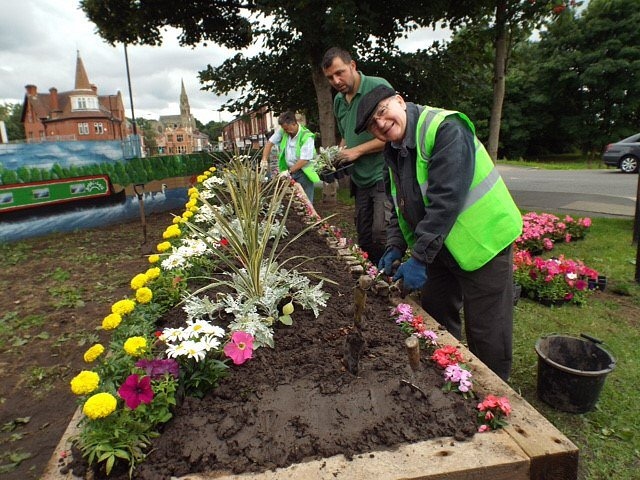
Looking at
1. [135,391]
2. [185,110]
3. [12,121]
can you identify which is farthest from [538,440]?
[185,110]

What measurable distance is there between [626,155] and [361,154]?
639 inches

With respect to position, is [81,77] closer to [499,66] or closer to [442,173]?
[499,66]

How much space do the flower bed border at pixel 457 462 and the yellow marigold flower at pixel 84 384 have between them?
0.21 metres

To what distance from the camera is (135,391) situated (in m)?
1.42

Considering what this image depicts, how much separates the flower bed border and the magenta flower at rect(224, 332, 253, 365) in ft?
1.73

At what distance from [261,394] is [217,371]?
228 mm

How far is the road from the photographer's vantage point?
822 centimetres

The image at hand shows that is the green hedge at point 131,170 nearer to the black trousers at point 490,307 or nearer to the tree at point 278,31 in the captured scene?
the tree at point 278,31

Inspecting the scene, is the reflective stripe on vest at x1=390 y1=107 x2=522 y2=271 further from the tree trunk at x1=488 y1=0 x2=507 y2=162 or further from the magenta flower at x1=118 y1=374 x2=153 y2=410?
the tree trunk at x1=488 y1=0 x2=507 y2=162

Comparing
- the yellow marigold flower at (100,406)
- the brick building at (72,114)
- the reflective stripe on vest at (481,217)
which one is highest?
the brick building at (72,114)

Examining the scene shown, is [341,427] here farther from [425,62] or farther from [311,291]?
[425,62]

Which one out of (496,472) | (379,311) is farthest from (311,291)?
(496,472)

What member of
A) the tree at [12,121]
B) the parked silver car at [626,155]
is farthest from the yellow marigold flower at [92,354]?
the tree at [12,121]

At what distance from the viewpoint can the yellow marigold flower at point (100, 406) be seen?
1.29 m
